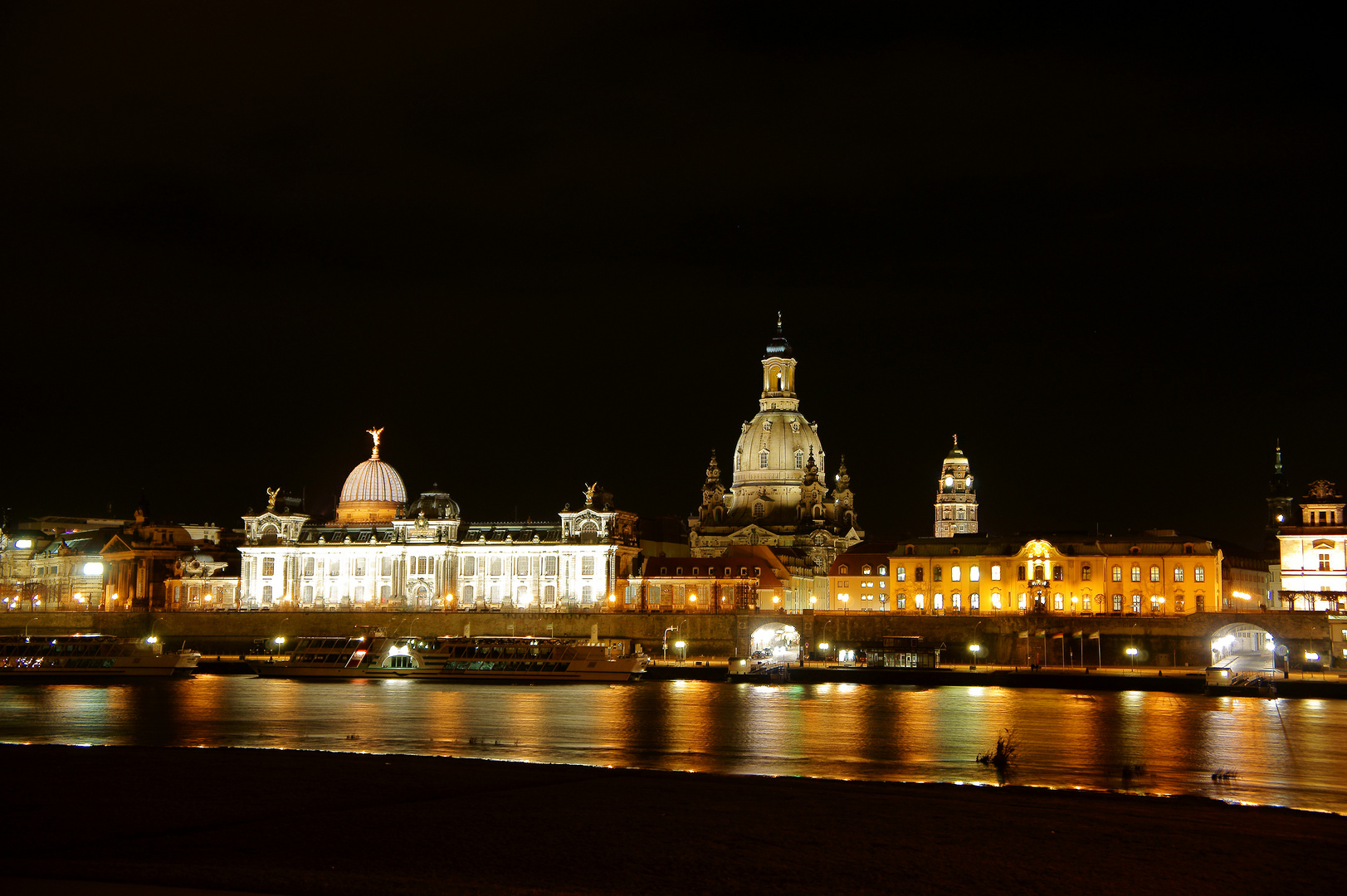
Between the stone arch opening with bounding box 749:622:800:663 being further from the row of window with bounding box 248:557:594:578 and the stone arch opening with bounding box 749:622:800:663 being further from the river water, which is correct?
the river water

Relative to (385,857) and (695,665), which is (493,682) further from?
(385,857)

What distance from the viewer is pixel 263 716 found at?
186ft

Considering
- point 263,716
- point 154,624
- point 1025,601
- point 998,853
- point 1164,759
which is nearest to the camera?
point 998,853

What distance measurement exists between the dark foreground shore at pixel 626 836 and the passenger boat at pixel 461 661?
177ft

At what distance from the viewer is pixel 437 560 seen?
4700 inches

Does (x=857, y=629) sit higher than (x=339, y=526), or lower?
lower

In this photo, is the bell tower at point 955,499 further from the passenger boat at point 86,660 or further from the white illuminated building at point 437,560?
the passenger boat at point 86,660

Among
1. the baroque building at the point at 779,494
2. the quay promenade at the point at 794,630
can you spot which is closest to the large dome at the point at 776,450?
the baroque building at the point at 779,494

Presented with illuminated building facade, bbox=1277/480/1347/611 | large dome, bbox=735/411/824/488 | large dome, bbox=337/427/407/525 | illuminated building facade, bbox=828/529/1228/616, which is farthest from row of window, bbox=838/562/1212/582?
large dome, bbox=337/427/407/525

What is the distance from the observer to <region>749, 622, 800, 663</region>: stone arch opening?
102 meters

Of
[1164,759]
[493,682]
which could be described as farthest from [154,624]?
[1164,759]

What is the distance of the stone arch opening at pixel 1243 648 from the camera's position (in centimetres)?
8712

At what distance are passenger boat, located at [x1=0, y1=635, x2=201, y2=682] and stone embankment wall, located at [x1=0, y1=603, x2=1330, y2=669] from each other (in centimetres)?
2171

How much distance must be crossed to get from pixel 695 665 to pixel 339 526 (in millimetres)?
46382
